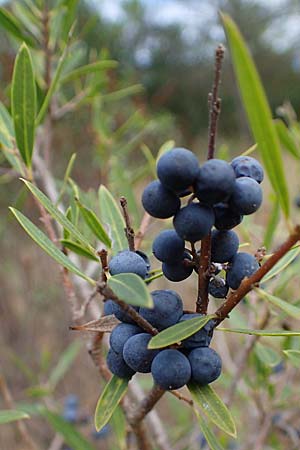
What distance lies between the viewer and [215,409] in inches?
20.1

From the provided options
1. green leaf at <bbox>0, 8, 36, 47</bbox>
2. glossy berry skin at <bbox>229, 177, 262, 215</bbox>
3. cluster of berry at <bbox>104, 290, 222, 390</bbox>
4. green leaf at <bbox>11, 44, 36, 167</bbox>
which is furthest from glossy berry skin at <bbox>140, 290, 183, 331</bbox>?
green leaf at <bbox>0, 8, 36, 47</bbox>

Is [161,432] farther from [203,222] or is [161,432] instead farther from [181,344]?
[203,222]

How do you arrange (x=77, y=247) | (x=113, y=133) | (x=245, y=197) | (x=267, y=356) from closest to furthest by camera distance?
(x=245, y=197)
(x=77, y=247)
(x=267, y=356)
(x=113, y=133)

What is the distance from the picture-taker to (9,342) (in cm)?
446

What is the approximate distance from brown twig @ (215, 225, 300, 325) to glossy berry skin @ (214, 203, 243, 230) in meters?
0.06

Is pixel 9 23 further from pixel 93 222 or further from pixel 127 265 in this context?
pixel 127 265

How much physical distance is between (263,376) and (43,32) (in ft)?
3.19

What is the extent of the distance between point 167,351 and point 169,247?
108mm

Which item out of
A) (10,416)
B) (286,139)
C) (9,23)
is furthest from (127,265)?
(9,23)

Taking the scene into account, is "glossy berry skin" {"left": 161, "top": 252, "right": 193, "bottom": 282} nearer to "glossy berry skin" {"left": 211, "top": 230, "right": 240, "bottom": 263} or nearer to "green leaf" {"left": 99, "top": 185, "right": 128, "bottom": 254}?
"glossy berry skin" {"left": 211, "top": 230, "right": 240, "bottom": 263}

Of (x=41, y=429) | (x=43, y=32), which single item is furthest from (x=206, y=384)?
(x=41, y=429)

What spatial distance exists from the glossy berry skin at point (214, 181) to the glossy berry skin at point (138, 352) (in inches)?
6.4

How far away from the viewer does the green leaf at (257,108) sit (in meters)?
0.31

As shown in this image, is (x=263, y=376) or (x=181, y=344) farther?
(x=263, y=376)
